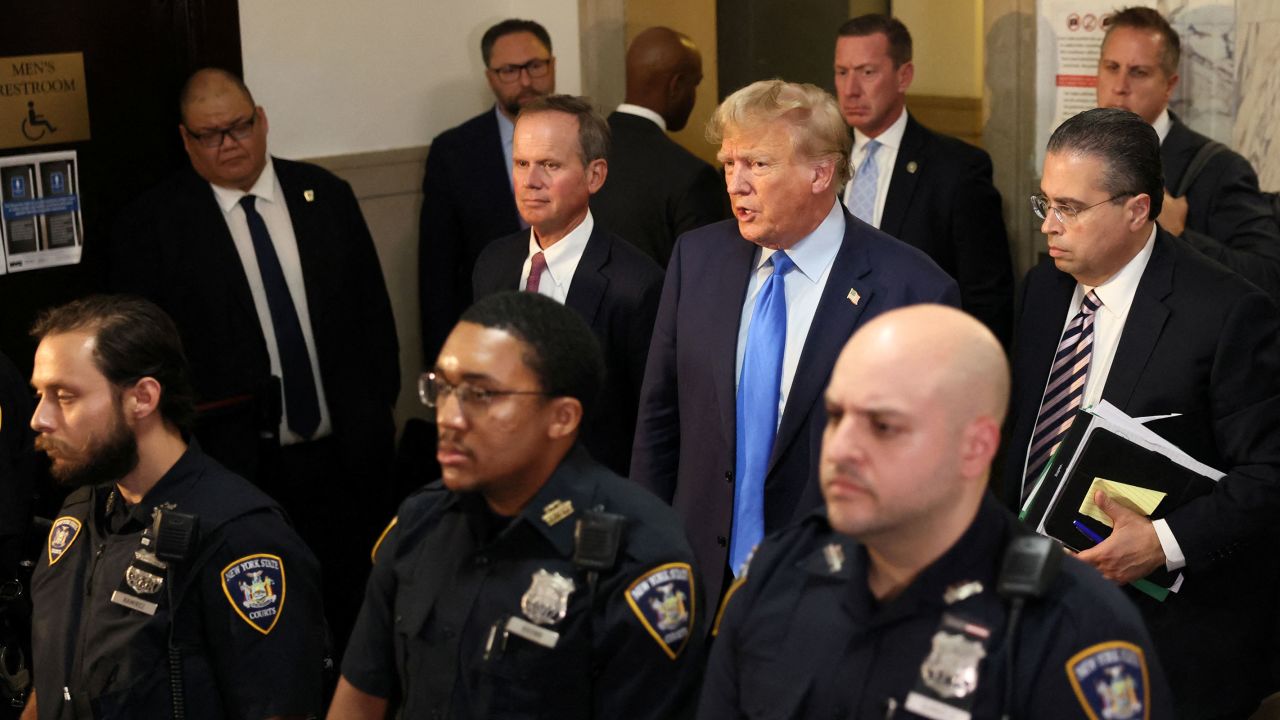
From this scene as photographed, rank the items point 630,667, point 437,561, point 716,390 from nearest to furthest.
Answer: point 630,667 → point 437,561 → point 716,390

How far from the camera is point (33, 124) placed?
5.00 m

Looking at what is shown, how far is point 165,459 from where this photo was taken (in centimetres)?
317

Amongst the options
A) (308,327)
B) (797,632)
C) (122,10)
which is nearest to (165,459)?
(797,632)

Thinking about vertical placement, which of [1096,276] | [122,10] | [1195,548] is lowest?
[1195,548]

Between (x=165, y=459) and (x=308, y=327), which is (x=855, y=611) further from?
(x=308, y=327)

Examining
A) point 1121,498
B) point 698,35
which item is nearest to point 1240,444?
point 1121,498

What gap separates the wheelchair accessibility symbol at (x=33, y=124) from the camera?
16.3 feet

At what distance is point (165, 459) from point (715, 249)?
1.31m

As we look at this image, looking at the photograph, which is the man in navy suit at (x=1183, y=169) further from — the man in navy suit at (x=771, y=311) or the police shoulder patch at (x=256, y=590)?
the police shoulder patch at (x=256, y=590)

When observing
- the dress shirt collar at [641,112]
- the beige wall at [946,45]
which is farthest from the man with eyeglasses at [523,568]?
the beige wall at [946,45]

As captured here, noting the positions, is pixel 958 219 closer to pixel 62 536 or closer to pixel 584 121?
pixel 584 121

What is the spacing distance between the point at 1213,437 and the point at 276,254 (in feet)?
10.3

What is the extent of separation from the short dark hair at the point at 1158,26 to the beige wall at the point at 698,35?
7.50ft

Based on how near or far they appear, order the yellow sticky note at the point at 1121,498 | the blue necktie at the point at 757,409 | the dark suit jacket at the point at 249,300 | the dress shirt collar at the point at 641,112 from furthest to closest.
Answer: the dress shirt collar at the point at 641,112 < the dark suit jacket at the point at 249,300 < the blue necktie at the point at 757,409 < the yellow sticky note at the point at 1121,498
